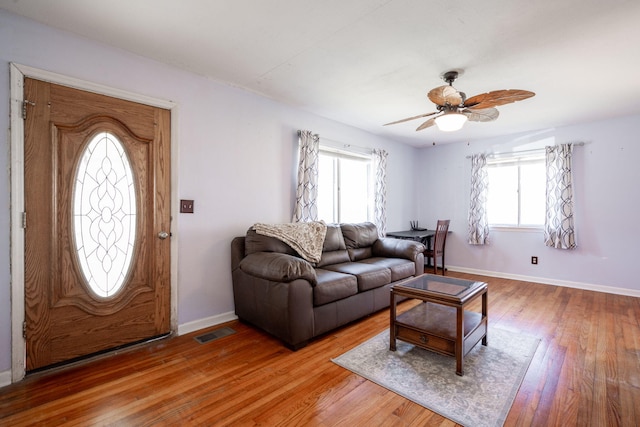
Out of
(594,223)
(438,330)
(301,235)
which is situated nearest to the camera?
(438,330)

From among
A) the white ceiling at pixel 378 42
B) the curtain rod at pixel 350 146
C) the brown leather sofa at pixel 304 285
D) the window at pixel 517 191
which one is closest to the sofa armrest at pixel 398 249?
the brown leather sofa at pixel 304 285

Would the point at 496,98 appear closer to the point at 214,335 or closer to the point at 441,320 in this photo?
the point at 441,320

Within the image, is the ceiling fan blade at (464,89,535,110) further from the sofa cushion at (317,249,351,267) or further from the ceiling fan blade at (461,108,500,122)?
the sofa cushion at (317,249,351,267)

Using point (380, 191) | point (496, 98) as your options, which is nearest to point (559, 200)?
point (380, 191)

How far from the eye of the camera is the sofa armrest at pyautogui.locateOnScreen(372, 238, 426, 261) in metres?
3.80

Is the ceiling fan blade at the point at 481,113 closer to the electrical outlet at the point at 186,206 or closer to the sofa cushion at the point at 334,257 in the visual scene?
the sofa cushion at the point at 334,257

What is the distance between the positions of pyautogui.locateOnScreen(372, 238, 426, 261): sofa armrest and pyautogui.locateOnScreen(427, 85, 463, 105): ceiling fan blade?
1.92 meters

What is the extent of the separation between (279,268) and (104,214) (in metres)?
1.45

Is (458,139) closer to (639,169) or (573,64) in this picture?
(639,169)

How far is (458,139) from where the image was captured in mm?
5320

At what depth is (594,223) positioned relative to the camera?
4.20 meters

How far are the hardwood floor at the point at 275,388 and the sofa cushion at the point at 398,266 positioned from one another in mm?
917

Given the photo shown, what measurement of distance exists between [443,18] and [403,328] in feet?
7.37

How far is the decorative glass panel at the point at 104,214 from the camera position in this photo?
2.22m
